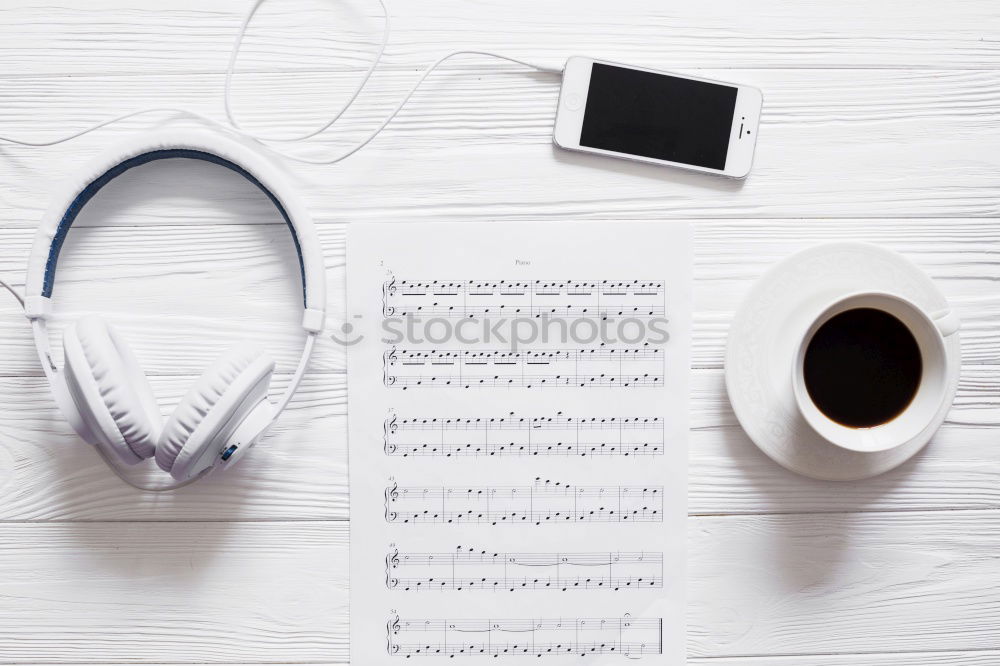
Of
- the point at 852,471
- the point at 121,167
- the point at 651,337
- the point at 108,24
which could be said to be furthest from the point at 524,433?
the point at 108,24

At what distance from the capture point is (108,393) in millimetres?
485

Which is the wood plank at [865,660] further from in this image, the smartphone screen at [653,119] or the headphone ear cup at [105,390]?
the smartphone screen at [653,119]

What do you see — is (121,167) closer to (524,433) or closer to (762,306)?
(524,433)

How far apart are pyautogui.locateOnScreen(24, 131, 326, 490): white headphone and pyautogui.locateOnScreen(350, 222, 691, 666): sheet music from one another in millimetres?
78

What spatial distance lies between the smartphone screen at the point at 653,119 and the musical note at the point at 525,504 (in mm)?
287

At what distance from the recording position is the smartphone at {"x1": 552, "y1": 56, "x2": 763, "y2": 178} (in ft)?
1.87

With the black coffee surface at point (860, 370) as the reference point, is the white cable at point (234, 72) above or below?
above

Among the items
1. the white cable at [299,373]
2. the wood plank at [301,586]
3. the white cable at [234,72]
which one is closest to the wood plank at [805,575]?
the wood plank at [301,586]

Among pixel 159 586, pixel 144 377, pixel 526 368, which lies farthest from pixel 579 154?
pixel 159 586

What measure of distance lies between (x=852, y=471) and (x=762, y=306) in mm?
155

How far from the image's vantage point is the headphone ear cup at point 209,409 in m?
0.49

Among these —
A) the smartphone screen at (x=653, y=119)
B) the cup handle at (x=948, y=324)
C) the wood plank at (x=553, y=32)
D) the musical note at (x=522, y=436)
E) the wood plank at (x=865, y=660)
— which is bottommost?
the wood plank at (x=865, y=660)

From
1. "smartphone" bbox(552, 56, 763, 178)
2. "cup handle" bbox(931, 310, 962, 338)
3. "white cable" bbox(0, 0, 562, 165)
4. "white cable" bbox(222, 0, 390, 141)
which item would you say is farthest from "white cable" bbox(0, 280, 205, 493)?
"cup handle" bbox(931, 310, 962, 338)

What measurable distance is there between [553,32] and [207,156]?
305mm
